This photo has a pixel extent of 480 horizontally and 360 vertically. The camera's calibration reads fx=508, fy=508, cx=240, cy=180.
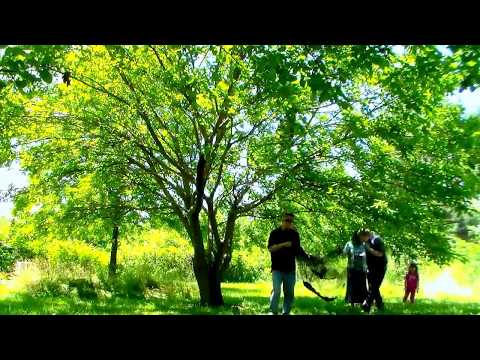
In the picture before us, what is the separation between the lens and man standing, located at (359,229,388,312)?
8656mm

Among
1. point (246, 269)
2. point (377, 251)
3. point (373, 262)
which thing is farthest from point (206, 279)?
point (246, 269)

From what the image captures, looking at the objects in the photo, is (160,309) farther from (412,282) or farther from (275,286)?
(412,282)

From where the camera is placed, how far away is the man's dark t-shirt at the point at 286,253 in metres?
6.58

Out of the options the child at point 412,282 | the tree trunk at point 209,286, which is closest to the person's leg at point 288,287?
the tree trunk at point 209,286

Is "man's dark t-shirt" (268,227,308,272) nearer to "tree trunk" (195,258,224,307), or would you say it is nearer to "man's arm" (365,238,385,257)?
"man's arm" (365,238,385,257)

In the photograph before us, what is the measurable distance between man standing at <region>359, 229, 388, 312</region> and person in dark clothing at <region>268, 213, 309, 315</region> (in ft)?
8.01

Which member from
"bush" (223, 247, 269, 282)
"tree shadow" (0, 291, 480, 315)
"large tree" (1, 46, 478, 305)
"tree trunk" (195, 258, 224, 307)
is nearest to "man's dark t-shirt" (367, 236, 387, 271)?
"tree shadow" (0, 291, 480, 315)

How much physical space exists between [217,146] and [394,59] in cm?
408

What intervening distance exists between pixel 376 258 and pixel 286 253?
9.28 feet

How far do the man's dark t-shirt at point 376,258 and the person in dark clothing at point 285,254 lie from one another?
2516mm

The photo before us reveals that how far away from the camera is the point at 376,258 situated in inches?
345

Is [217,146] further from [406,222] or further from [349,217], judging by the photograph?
[406,222]

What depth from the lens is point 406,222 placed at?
403 inches

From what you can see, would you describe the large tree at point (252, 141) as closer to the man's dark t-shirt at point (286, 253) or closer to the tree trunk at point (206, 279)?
the tree trunk at point (206, 279)
